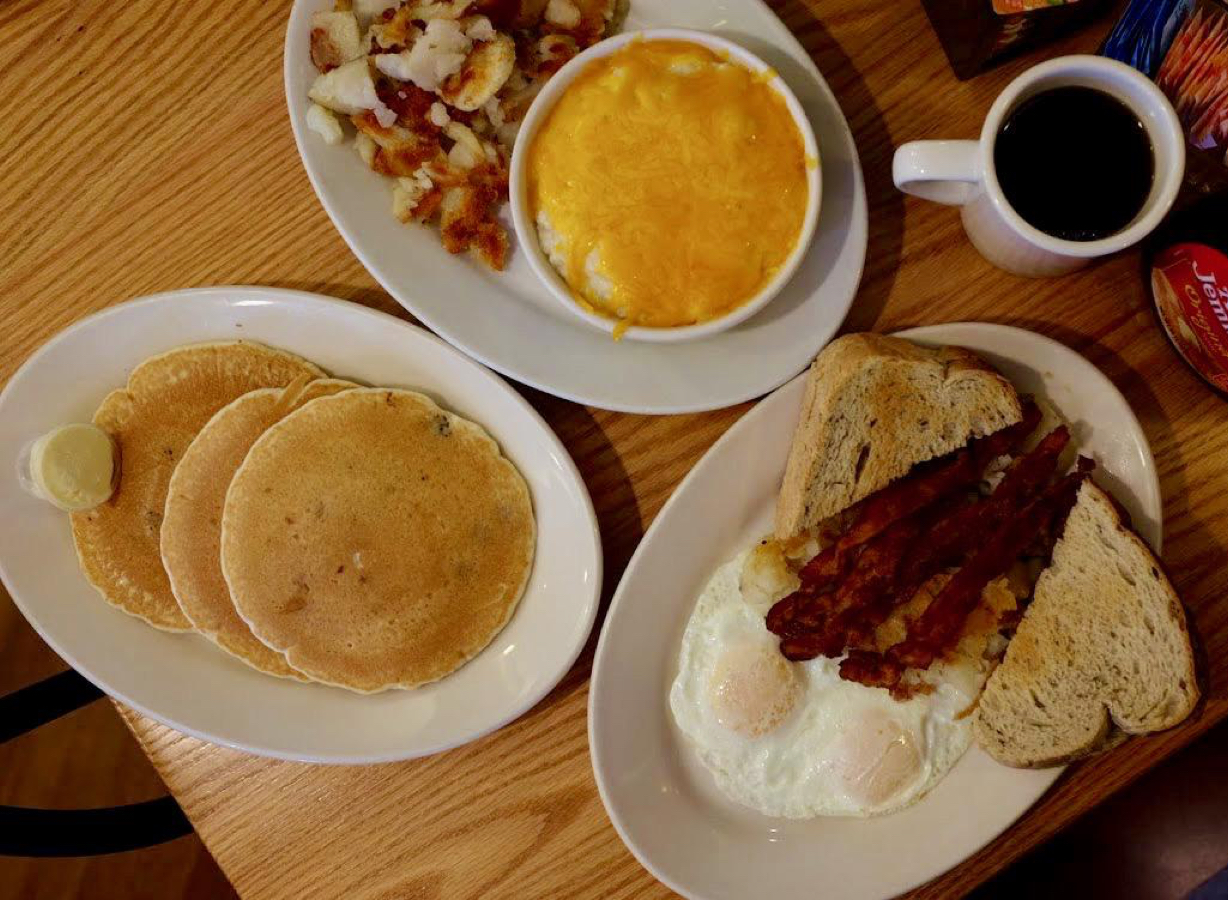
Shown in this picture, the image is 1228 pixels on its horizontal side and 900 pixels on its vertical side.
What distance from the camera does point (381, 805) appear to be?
6.13 feet

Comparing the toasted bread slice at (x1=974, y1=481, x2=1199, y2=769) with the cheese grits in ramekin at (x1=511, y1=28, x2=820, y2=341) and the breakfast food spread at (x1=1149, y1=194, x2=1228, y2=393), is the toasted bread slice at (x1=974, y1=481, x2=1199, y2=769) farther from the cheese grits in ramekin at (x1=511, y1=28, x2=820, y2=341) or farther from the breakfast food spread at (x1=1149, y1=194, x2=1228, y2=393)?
the cheese grits in ramekin at (x1=511, y1=28, x2=820, y2=341)

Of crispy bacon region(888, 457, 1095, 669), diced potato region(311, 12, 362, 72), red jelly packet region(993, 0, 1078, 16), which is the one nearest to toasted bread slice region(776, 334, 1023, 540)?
crispy bacon region(888, 457, 1095, 669)

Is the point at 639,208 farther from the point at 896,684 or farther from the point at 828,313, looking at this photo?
the point at 896,684

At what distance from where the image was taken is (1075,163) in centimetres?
151

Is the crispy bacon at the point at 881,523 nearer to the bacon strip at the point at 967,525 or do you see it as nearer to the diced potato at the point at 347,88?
the bacon strip at the point at 967,525

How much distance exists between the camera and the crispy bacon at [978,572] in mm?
1620

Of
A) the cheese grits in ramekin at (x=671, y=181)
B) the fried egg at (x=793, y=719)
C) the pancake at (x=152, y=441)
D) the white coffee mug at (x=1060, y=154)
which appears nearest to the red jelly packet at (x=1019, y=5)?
the white coffee mug at (x=1060, y=154)

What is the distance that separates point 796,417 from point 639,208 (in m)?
0.47

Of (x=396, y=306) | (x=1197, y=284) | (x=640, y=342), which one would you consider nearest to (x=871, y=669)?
(x=640, y=342)

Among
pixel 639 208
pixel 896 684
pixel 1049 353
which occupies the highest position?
pixel 639 208

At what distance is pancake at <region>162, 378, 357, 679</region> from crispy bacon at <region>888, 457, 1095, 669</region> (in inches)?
44.8

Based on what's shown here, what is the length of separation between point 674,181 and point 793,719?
1009 mm

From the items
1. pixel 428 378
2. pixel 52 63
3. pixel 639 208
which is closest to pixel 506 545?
pixel 428 378

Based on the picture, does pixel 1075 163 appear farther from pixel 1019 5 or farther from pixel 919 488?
pixel 919 488
